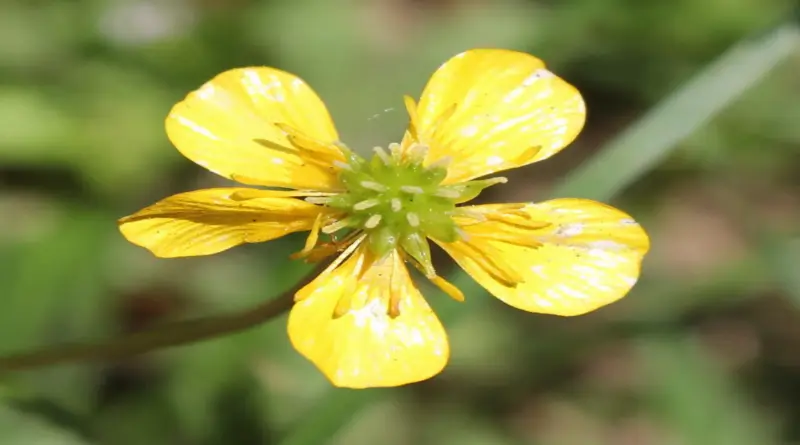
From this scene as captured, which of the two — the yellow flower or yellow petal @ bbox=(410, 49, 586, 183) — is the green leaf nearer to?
the yellow flower

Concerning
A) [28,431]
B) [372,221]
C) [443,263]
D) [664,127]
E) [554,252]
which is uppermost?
[372,221]

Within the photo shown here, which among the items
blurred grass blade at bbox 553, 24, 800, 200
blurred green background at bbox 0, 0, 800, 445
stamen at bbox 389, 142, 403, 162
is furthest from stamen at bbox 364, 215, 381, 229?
blurred green background at bbox 0, 0, 800, 445

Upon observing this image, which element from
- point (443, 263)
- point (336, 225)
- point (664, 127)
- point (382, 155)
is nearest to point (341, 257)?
point (336, 225)

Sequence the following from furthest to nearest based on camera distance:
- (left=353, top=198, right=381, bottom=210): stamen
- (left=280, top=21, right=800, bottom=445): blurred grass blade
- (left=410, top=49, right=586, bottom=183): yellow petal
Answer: (left=280, top=21, right=800, bottom=445): blurred grass blade → (left=410, top=49, right=586, bottom=183): yellow petal → (left=353, top=198, right=381, bottom=210): stamen

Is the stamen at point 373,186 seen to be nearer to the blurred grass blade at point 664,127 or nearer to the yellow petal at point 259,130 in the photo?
the yellow petal at point 259,130

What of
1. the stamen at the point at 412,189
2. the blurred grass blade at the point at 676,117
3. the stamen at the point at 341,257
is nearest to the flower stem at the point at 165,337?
the stamen at the point at 341,257

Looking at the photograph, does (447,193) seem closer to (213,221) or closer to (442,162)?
(442,162)
